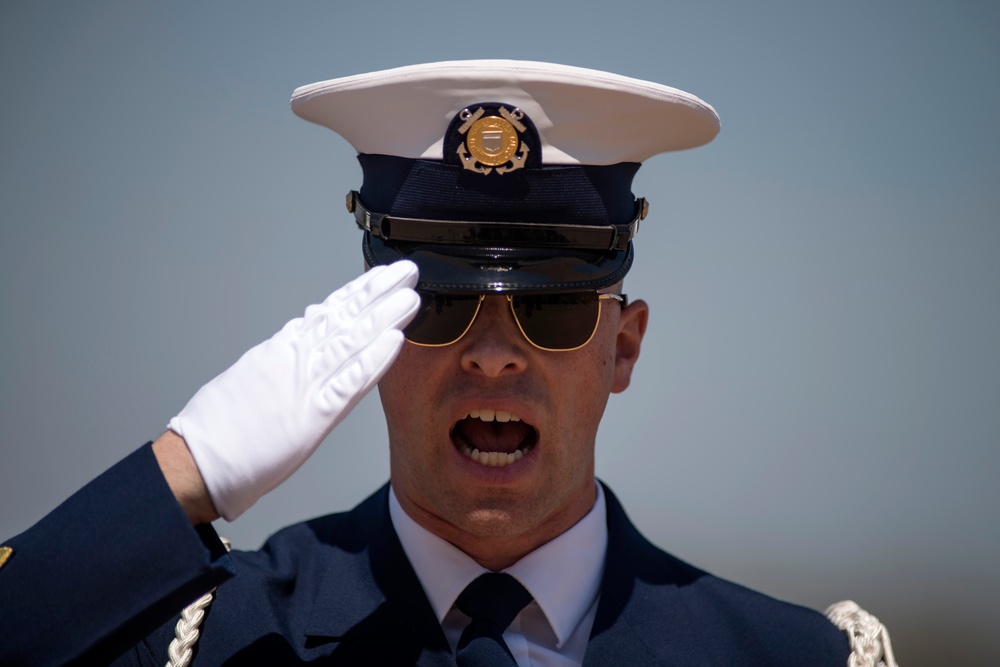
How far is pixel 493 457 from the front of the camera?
2.72 m

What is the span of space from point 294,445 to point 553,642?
3.43 feet

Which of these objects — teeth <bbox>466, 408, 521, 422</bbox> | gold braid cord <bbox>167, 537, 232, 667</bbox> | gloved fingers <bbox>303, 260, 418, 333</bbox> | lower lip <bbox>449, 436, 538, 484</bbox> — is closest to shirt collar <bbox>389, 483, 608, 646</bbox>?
lower lip <bbox>449, 436, 538, 484</bbox>

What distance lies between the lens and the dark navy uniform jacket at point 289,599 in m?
2.10

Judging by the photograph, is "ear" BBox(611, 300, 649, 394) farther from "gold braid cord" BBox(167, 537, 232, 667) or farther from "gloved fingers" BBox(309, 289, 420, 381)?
"gold braid cord" BBox(167, 537, 232, 667)

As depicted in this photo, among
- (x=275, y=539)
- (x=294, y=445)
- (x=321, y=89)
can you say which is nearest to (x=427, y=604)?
(x=275, y=539)

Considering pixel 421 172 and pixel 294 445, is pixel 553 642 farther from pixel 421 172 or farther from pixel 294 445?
pixel 421 172

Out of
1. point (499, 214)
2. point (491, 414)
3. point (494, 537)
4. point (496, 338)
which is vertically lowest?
point (494, 537)

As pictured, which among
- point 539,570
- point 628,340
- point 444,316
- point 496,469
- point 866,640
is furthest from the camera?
point 628,340

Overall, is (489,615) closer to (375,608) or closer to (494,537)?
(494,537)

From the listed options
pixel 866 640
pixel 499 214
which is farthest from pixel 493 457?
pixel 866 640

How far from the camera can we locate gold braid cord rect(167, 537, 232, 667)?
260 cm

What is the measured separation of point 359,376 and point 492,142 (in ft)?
2.64

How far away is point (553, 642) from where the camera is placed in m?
2.80

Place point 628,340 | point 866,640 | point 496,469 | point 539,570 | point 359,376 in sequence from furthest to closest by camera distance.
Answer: point 628,340 < point 866,640 < point 539,570 < point 496,469 < point 359,376
